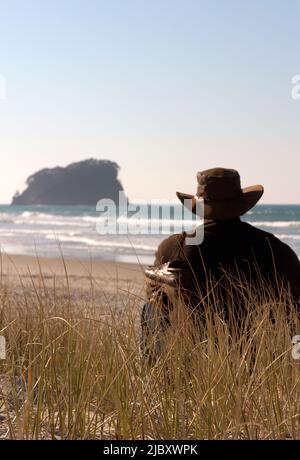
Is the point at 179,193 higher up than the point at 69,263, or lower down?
Answer: higher up

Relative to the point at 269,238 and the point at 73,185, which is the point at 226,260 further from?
the point at 73,185

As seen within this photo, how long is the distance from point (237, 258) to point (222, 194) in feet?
1.29

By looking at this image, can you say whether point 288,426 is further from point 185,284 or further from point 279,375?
point 185,284

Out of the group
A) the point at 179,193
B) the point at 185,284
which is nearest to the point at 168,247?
the point at 185,284

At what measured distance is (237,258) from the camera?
12.5 ft

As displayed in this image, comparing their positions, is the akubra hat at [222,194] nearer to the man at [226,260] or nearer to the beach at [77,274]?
the man at [226,260]

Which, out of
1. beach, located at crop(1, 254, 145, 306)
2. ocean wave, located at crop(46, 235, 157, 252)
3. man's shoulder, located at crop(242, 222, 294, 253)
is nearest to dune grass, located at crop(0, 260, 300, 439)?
man's shoulder, located at crop(242, 222, 294, 253)

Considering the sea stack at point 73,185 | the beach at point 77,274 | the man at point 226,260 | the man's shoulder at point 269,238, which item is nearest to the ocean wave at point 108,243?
the beach at point 77,274

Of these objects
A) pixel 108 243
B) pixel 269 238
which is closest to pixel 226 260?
pixel 269 238

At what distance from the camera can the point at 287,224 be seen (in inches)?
1599

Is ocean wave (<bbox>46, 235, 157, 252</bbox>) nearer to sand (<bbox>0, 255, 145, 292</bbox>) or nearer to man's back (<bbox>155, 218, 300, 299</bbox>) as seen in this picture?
sand (<bbox>0, 255, 145, 292</bbox>)


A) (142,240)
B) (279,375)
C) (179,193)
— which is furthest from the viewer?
(142,240)

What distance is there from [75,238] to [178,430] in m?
25.6

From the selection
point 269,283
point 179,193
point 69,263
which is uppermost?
point 179,193
